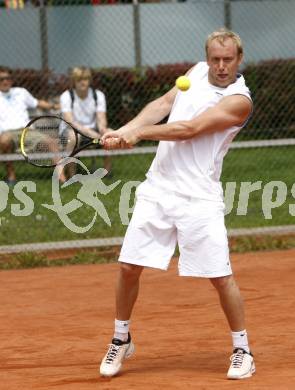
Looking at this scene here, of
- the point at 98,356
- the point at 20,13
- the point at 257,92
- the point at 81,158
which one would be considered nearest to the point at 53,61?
the point at 20,13

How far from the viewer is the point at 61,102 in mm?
10969

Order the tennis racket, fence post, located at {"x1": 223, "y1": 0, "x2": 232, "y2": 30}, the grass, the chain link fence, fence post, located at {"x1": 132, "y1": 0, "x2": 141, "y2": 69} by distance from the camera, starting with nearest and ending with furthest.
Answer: the tennis racket, the grass, the chain link fence, fence post, located at {"x1": 132, "y1": 0, "x2": 141, "y2": 69}, fence post, located at {"x1": 223, "y1": 0, "x2": 232, "y2": 30}

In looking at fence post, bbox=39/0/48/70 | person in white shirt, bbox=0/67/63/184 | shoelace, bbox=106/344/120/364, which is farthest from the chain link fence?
shoelace, bbox=106/344/120/364

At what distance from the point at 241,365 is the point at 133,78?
20.1ft

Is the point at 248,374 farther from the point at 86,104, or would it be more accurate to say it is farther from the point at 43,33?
the point at 43,33

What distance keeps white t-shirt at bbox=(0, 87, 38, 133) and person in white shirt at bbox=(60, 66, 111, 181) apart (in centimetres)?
33

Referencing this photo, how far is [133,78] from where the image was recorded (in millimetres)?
11719

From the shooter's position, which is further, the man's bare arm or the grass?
the grass

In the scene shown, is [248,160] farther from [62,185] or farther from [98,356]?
[98,356]

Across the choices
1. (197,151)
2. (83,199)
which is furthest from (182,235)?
(83,199)

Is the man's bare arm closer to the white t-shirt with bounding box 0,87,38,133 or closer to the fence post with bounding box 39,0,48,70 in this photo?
the white t-shirt with bounding box 0,87,38,133

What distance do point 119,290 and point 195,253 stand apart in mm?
463

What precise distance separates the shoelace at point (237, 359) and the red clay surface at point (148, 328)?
0.10m

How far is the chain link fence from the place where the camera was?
1087 cm
